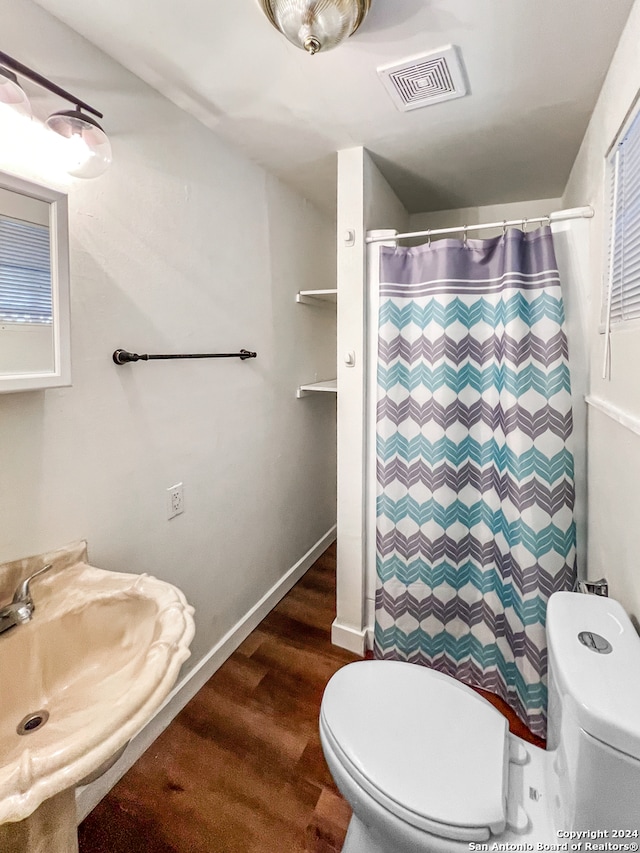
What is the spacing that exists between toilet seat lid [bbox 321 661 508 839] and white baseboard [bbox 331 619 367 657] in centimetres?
76

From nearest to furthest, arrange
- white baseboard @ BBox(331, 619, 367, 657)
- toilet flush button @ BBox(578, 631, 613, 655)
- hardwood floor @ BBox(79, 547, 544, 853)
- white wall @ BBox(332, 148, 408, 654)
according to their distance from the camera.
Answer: toilet flush button @ BBox(578, 631, 613, 655)
hardwood floor @ BBox(79, 547, 544, 853)
white wall @ BBox(332, 148, 408, 654)
white baseboard @ BBox(331, 619, 367, 657)

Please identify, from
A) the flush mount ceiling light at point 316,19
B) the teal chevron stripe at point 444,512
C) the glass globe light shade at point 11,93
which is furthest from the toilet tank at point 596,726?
the glass globe light shade at point 11,93

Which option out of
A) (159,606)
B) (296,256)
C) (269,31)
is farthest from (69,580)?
(296,256)

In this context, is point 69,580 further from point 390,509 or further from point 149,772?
point 390,509

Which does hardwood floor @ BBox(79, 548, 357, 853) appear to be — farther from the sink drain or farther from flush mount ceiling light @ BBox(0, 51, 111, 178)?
flush mount ceiling light @ BBox(0, 51, 111, 178)

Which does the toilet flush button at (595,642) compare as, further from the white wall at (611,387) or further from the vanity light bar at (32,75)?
the vanity light bar at (32,75)

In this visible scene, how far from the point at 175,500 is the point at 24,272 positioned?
0.90 m

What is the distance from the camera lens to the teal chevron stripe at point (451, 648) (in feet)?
5.41

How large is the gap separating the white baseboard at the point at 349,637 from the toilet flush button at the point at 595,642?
3.97 ft

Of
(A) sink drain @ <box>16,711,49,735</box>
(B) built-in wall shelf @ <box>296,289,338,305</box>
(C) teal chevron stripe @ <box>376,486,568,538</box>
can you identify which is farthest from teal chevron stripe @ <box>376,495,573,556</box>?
(A) sink drain @ <box>16,711,49,735</box>

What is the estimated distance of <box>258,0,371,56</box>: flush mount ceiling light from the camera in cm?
98

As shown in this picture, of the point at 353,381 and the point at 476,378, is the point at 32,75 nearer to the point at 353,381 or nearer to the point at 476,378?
the point at 353,381

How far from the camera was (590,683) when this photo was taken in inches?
30.1

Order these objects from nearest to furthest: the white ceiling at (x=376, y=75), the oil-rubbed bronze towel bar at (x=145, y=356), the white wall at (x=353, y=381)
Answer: the white ceiling at (x=376, y=75), the oil-rubbed bronze towel bar at (x=145, y=356), the white wall at (x=353, y=381)
